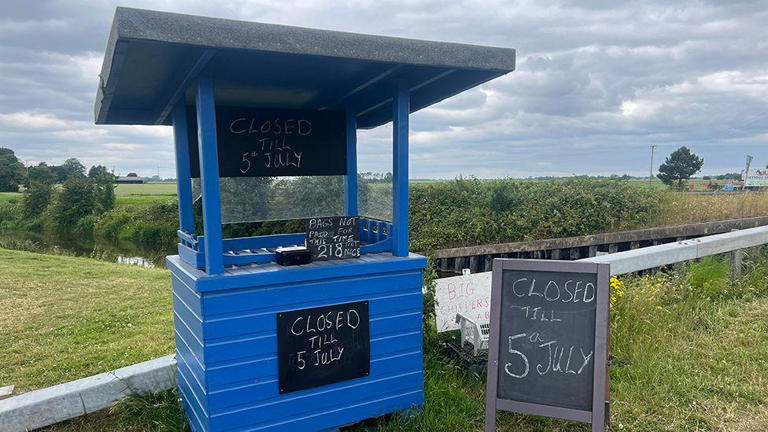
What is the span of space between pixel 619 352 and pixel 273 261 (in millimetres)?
3278

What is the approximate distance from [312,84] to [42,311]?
18.6ft

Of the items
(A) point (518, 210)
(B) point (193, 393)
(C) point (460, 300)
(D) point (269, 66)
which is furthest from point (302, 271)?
(A) point (518, 210)

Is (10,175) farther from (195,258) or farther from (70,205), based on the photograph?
(195,258)

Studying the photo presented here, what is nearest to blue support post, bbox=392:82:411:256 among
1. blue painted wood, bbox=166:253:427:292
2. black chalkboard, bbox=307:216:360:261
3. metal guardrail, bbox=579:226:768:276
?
blue painted wood, bbox=166:253:427:292

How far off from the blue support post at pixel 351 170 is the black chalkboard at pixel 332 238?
1.02 m

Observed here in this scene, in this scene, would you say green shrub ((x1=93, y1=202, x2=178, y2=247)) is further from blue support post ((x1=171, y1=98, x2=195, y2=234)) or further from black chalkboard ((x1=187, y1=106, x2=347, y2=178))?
black chalkboard ((x1=187, y1=106, x2=347, y2=178))

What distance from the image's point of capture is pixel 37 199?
101ft

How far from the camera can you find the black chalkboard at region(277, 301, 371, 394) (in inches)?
117

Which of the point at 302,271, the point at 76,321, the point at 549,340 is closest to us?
the point at 302,271

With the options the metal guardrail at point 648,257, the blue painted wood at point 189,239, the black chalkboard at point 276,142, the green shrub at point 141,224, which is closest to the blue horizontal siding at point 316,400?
the metal guardrail at point 648,257

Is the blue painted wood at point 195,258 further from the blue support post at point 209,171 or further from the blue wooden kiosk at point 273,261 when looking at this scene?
the blue support post at point 209,171

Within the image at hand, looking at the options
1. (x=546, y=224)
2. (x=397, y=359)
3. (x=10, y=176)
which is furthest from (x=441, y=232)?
(x=10, y=176)

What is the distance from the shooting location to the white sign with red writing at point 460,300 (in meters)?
4.41

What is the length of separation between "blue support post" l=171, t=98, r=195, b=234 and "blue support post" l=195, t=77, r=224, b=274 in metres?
1.02
